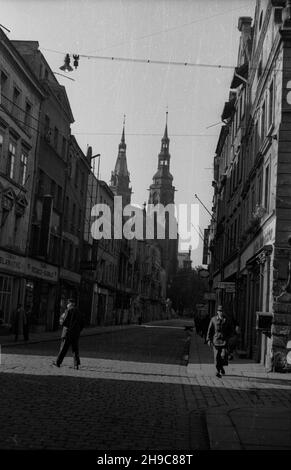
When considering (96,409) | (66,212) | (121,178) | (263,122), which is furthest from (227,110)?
(121,178)

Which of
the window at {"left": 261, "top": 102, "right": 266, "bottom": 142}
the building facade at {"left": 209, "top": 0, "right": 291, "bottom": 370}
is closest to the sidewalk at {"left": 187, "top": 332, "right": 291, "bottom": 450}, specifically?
the building facade at {"left": 209, "top": 0, "right": 291, "bottom": 370}

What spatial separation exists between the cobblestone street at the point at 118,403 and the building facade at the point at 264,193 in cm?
297

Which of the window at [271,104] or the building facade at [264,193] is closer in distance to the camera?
the building facade at [264,193]

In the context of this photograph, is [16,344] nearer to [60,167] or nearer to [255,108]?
[255,108]

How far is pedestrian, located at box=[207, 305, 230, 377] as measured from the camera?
14.7 meters

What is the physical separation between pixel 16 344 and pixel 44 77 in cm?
1826

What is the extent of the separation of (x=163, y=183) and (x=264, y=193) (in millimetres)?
133606

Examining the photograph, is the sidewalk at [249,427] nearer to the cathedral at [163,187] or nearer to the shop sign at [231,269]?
the shop sign at [231,269]

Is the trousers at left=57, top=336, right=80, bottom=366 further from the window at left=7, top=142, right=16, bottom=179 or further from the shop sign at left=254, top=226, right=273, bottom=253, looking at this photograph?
the window at left=7, top=142, right=16, bottom=179

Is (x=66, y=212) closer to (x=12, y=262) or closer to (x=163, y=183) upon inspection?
(x=12, y=262)

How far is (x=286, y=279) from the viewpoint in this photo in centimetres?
1709

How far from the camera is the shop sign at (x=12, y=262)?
27609 millimetres

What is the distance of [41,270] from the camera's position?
1329 inches

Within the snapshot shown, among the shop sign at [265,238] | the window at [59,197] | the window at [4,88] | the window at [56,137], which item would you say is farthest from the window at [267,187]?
the window at [59,197]
